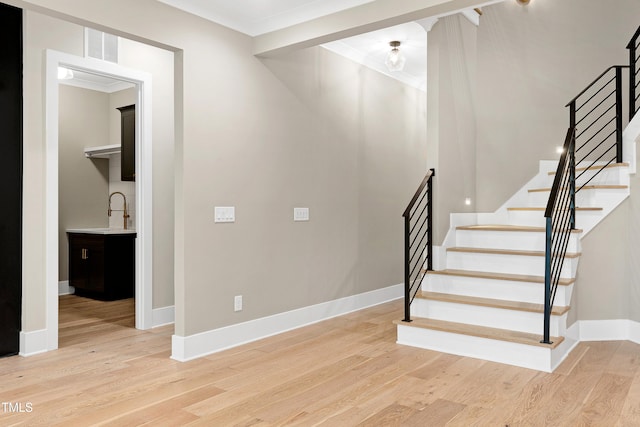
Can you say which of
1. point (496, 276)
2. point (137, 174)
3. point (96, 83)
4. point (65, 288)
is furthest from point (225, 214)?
point (96, 83)

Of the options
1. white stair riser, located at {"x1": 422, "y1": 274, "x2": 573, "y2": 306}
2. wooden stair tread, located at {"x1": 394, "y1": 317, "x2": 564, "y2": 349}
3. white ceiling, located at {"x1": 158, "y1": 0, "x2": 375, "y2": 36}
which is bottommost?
wooden stair tread, located at {"x1": 394, "y1": 317, "x2": 564, "y2": 349}

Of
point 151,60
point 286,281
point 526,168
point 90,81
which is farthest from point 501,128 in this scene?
point 90,81

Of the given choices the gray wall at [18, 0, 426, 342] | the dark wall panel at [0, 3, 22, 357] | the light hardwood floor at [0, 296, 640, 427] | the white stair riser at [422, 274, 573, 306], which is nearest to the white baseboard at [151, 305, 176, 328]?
the gray wall at [18, 0, 426, 342]

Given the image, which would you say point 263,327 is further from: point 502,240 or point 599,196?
point 599,196

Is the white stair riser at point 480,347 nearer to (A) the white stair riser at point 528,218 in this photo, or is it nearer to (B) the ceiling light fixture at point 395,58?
(A) the white stair riser at point 528,218

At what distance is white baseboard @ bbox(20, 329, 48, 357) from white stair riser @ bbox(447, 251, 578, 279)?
3316 mm

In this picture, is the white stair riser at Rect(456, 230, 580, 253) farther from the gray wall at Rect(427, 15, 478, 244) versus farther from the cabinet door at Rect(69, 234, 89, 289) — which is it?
the cabinet door at Rect(69, 234, 89, 289)

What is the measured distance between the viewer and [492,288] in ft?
12.9

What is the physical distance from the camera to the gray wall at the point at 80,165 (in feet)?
20.6

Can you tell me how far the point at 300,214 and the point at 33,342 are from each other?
229 centimetres

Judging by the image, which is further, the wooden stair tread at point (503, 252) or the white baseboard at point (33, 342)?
the wooden stair tread at point (503, 252)

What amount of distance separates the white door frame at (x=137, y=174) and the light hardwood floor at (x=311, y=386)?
1.38 ft

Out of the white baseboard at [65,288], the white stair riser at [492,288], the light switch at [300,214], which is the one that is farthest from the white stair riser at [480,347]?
the white baseboard at [65,288]

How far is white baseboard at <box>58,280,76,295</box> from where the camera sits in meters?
6.09
